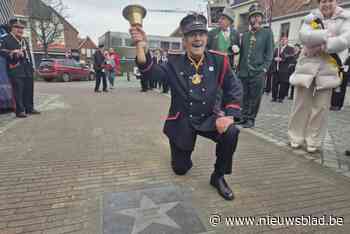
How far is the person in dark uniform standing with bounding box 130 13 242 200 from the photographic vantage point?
93.5 inches

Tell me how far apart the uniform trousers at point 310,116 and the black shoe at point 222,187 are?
→ 192cm

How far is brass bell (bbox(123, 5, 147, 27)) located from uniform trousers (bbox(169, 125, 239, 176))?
4.11 feet

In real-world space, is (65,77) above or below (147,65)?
below

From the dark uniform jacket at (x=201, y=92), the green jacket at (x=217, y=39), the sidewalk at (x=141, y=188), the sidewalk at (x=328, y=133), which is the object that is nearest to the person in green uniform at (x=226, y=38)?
the green jacket at (x=217, y=39)

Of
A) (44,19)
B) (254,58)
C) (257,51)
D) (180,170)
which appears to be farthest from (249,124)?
(44,19)

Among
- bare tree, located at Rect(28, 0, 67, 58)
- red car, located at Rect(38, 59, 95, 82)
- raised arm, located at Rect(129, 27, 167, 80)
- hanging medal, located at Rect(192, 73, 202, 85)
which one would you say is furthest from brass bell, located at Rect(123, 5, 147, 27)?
bare tree, located at Rect(28, 0, 67, 58)

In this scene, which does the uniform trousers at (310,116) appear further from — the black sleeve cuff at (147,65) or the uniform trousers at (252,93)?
the black sleeve cuff at (147,65)

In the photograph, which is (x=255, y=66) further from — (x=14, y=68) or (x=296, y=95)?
(x=14, y=68)

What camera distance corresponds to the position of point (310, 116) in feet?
12.0

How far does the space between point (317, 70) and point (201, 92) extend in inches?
77.9

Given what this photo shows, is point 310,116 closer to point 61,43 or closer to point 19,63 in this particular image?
point 19,63

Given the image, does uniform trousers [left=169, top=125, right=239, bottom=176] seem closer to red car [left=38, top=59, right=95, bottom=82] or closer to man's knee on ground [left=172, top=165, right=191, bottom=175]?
man's knee on ground [left=172, top=165, right=191, bottom=175]

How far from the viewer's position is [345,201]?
7.99ft

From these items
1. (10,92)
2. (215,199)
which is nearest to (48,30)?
(10,92)
